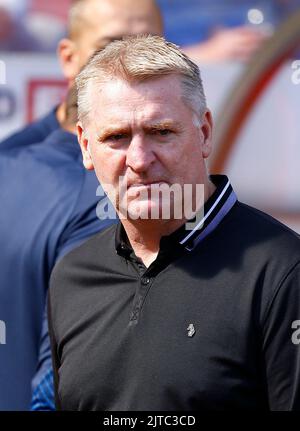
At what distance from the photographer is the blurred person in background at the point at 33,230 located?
2514 mm

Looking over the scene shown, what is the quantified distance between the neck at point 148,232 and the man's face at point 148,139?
5 centimetres

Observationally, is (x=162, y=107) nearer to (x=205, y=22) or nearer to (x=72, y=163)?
(x=72, y=163)

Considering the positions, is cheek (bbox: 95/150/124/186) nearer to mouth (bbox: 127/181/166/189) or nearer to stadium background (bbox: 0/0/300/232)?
mouth (bbox: 127/181/166/189)

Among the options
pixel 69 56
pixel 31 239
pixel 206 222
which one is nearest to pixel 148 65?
pixel 206 222

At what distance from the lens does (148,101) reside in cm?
162

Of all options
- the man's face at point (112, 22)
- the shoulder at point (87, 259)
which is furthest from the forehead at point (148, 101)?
the man's face at point (112, 22)

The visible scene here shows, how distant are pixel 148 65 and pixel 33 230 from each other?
40.2 inches

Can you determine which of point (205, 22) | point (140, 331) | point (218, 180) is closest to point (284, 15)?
point (205, 22)

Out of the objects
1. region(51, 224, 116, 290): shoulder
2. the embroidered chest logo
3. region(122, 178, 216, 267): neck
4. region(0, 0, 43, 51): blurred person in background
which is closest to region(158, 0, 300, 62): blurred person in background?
region(0, 0, 43, 51): blurred person in background

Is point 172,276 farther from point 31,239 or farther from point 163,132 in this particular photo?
point 31,239

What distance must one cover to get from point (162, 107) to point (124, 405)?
481 millimetres

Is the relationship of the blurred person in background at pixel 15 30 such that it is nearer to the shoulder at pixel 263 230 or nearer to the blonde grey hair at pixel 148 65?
the blonde grey hair at pixel 148 65

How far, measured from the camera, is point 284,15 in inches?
155
